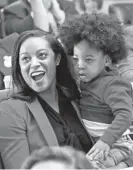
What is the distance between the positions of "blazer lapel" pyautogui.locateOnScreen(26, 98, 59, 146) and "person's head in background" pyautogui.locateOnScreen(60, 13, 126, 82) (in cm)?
22

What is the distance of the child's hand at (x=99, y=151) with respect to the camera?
46.1 inches

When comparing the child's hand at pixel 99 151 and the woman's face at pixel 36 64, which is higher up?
the woman's face at pixel 36 64

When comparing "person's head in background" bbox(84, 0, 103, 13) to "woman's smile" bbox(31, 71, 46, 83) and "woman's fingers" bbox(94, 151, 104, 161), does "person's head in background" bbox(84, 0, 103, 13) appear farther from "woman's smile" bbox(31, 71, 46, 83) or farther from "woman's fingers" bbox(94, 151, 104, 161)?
"woman's fingers" bbox(94, 151, 104, 161)

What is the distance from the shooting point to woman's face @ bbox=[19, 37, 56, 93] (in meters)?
1.26

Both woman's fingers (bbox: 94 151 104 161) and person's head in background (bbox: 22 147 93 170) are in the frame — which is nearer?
person's head in background (bbox: 22 147 93 170)

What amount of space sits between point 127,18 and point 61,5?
57 centimetres

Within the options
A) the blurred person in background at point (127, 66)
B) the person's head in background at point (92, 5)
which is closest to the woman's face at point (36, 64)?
the blurred person in background at point (127, 66)

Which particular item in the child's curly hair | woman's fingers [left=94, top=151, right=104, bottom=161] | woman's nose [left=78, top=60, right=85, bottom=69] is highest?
the child's curly hair

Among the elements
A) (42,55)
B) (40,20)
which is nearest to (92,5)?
(40,20)

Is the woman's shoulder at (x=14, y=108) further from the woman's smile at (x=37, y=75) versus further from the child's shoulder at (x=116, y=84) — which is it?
the child's shoulder at (x=116, y=84)

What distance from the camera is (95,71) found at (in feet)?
4.40

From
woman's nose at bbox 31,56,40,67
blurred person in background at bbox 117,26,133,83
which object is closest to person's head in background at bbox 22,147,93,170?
woman's nose at bbox 31,56,40,67

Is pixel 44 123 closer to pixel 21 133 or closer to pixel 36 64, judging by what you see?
pixel 21 133

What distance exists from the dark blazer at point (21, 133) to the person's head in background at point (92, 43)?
0.81 feet
